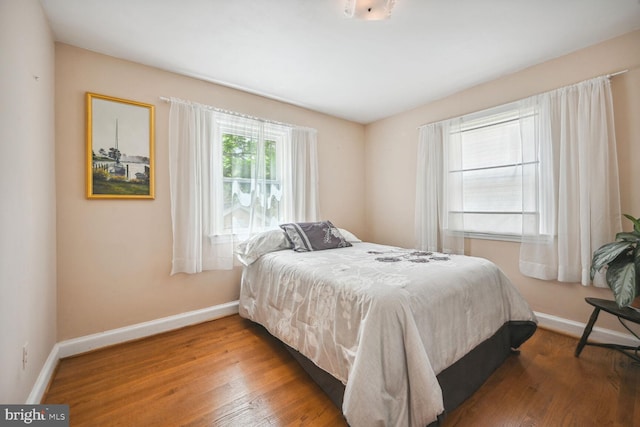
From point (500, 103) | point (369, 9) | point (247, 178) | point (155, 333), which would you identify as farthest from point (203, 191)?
point (500, 103)

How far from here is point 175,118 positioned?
2475 mm

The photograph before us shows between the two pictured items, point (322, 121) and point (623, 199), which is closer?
point (623, 199)

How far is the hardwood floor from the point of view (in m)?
1.39

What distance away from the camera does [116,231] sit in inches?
87.7

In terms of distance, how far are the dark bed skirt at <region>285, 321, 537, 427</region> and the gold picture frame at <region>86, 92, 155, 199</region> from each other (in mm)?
1990

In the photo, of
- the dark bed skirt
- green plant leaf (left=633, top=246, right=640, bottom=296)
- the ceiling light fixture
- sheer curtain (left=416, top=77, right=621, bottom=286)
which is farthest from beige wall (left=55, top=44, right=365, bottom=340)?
green plant leaf (left=633, top=246, right=640, bottom=296)

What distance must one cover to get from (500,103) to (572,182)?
107 cm

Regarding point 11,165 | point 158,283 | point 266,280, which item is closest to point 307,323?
point 266,280

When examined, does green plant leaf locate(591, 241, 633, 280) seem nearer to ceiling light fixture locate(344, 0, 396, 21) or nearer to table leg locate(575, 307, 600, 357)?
table leg locate(575, 307, 600, 357)

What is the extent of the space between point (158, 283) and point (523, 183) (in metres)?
3.72

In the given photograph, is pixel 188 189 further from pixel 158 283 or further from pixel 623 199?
pixel 623 199

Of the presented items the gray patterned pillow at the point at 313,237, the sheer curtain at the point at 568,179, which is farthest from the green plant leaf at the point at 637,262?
the gray patterned pillow at the point at 313,237

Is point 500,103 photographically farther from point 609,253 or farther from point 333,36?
point 333,36

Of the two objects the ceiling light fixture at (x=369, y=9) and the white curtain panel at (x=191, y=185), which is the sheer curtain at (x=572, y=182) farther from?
the white curtain panel at (x=191, y=185)
